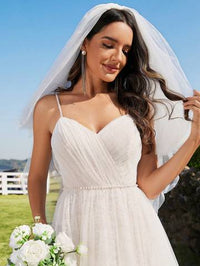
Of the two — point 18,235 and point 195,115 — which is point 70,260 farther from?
point 195,115

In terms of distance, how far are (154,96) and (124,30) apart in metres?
0.57

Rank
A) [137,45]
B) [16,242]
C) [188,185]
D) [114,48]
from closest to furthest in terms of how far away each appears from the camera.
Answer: [16,242] < [114,48] < [137,45] < [188,185]

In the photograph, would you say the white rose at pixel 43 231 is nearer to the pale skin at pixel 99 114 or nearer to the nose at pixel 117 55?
the pale skin at pixel 99 114

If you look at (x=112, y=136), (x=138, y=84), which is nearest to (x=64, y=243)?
(x=112, y=136)

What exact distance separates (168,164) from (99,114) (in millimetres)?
534

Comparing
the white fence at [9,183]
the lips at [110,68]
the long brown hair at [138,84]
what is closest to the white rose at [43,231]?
the long brown hair at [138,84]

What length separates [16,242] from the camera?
2.54 m

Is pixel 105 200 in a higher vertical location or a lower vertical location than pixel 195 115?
lower

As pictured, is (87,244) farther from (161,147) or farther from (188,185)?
(188,185)

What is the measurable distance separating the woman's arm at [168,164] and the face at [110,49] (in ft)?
1.63

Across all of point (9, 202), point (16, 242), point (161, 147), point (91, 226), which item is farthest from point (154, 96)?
point (9, 202)

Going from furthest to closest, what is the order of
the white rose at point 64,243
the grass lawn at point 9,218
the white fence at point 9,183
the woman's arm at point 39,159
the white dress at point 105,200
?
the white fence at point 9,183 < the grass lawn at point 9,218 < the woman's arm at point 39,159 < the white dress at point 105,200 < the white rose at point 64,243

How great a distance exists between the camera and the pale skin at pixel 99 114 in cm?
307

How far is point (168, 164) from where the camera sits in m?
3.15
